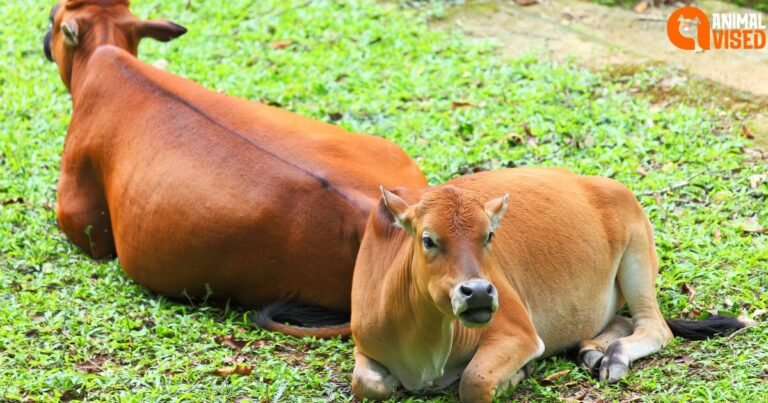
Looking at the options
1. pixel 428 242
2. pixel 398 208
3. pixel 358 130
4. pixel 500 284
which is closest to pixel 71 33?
pixel 358 130

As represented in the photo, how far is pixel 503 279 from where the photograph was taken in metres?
5.90

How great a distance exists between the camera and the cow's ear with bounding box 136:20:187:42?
8.68m

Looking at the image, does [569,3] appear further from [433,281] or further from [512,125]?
[433,281]

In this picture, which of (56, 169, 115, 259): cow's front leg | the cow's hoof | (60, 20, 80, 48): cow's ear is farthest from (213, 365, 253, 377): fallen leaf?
(60, 20, 80, 48): cow's ear

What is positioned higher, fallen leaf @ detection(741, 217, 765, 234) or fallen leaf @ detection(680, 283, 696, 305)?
fallen leaf @ detection(741, 217, 765, 234)

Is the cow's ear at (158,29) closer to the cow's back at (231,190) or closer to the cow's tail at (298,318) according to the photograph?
the cow's back at (231,190)

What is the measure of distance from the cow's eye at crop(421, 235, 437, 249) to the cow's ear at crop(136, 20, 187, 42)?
13.8 feet

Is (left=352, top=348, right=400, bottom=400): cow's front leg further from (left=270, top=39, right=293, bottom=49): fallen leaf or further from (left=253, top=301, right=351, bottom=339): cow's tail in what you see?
(left=270, top=39, right=293, bottom=49): fallen leaf

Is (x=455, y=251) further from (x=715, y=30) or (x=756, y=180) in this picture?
(x=715, y=30)

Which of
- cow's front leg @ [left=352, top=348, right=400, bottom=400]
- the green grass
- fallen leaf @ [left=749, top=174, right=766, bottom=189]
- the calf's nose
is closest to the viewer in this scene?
the calf's nose

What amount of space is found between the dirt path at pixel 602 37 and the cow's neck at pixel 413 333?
435cm

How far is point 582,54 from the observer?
34.2 ft

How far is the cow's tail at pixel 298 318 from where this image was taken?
21.6ft

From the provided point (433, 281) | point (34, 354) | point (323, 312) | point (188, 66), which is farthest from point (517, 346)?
point (188, 66)
